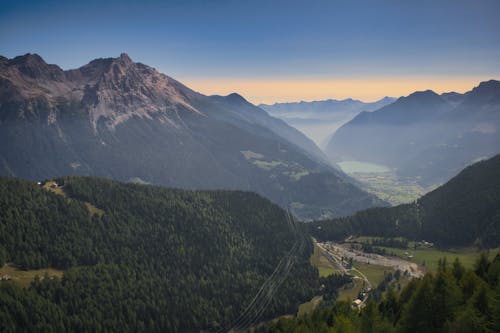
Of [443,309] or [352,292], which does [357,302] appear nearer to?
[352,292]

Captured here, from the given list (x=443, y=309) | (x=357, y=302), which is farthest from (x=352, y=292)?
(x=443, y=309)

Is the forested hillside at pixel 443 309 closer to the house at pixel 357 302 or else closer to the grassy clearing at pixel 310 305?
the house at pixel 357 302

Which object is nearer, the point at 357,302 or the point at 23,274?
the point at 23,274

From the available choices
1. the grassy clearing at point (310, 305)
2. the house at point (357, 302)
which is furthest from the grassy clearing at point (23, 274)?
the house at point (357, 302)

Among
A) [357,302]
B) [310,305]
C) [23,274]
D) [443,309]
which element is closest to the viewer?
[443,309]

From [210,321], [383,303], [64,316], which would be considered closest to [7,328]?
[64,316]

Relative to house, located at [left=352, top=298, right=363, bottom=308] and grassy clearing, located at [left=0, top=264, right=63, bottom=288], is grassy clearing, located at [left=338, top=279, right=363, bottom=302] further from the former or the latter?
grassy clearing, located at [left=0, top=264, right=63, bottom=288]

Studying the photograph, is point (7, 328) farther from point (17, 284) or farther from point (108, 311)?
point (108, 311)
